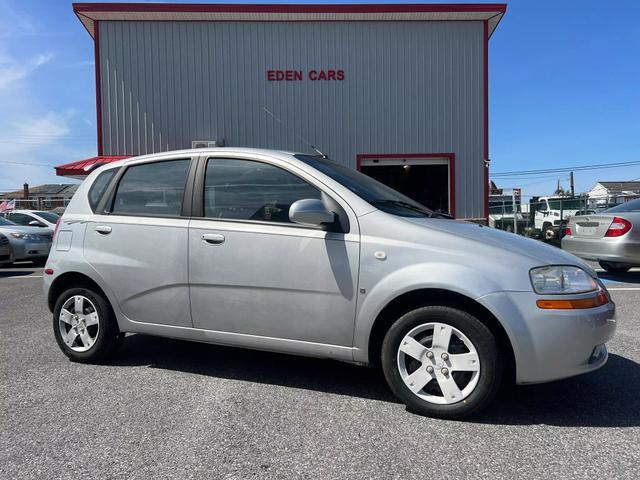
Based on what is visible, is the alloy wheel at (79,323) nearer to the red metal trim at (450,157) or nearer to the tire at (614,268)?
the tire at (614,268)

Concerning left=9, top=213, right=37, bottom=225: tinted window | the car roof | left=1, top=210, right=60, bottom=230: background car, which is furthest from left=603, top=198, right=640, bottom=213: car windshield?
left=9, top=213, right=37, bottom=225: tinted window

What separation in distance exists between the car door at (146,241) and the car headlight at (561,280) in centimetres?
238

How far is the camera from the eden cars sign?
16281 mm

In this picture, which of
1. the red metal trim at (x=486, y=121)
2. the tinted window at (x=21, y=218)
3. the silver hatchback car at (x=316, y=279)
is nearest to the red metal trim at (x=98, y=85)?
the tinted window at (x=21, y=218)

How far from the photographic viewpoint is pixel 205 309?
366cm

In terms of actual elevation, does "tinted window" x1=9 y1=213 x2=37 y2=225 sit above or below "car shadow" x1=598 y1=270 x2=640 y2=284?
above

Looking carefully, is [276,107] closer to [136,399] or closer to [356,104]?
[356,104]

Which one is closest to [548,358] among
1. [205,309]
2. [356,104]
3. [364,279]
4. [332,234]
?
[364,279]

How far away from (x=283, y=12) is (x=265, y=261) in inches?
565

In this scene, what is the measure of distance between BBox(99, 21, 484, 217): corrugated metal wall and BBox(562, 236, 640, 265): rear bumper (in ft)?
27.2

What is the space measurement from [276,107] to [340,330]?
14.1 meters

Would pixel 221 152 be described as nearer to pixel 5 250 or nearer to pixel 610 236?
pixel 610 236

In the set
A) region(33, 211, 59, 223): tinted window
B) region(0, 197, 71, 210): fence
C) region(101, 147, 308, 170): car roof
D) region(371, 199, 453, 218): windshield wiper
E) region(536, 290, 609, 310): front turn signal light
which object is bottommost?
region(536, 290, 609, 310): front turn signal light

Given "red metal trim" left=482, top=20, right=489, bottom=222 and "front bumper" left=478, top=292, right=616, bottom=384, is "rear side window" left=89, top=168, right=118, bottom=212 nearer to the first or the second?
"front bumper" left=478, top=292, right=616, bottom=384
